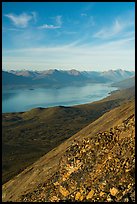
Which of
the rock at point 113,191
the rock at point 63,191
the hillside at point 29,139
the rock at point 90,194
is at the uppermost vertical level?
the rock at point 113,191

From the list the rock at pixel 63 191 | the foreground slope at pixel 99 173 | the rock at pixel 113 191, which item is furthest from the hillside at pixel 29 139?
the rock at pixel 113 191

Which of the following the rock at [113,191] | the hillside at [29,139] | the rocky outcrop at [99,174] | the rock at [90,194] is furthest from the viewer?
the hillside at [29,139]

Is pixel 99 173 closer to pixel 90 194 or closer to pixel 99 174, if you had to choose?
pixel 99 174

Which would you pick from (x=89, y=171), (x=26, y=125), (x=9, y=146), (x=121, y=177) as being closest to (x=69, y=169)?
(x=89, y=171)

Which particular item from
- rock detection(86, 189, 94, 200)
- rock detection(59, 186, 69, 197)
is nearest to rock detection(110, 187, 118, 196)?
rock detection(86, 189, 94, 200)

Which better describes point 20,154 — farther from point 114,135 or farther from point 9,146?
point 114,135

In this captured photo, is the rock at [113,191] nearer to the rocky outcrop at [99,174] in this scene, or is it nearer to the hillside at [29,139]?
the rocky outcrop at [99,174]

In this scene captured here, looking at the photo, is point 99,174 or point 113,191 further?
point 99,174

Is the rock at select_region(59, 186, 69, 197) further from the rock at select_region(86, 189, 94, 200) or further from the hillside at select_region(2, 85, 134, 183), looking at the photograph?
the hillside at select_region(2, 85, 134, 183)

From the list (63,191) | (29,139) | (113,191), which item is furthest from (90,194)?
(29,139)

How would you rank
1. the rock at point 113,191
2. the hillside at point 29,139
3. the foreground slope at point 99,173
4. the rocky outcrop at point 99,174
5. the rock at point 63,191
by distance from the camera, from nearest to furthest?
the rock at point 113,191 → the rocky outcrop at point 99,174 → the foreground slope at point 99,173 → the rock at point 63,191 → the hillside at point 29,139

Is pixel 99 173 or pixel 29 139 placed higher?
pixel 99 173
